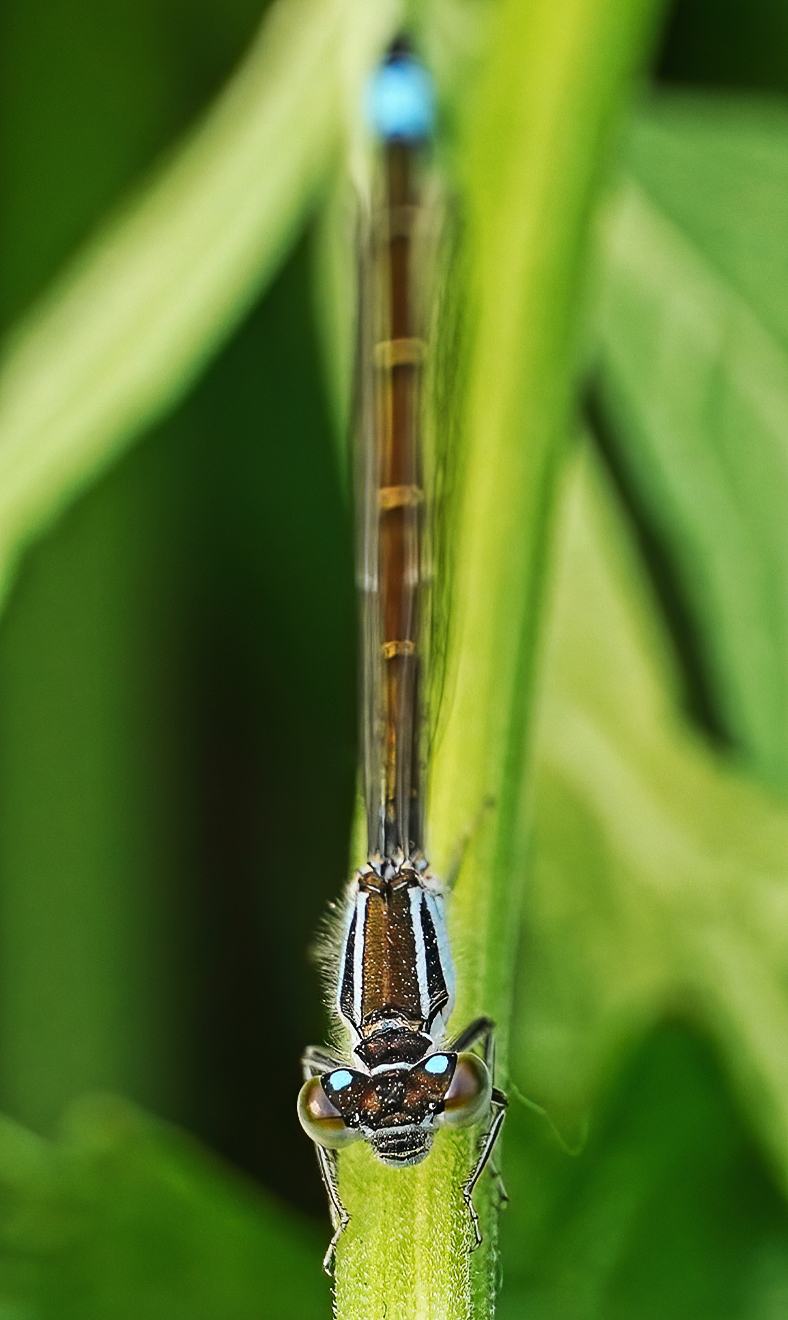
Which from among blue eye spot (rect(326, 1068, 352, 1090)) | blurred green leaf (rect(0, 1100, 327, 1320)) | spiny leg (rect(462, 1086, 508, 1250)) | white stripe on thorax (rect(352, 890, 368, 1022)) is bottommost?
blurred green leaf (rect(0, 1100, 327, 1320))

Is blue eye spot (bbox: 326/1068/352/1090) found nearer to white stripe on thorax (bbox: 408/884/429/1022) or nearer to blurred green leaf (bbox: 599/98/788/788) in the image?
white stripe on thorax (bbox: 408/884/429/1022)

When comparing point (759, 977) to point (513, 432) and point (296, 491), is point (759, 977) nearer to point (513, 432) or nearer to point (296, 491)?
point (513, 432)

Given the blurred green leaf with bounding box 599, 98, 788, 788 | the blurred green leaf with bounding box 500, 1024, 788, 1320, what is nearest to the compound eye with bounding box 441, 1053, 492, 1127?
the blurred green leaf with bounding box 500, 1024, 788, 1320

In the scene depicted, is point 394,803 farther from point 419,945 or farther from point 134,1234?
point 134,1234

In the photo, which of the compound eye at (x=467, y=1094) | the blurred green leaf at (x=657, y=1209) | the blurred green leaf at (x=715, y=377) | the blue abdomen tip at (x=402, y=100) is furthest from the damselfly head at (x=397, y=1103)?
the blue abdomen tip at (x=402, y=100)

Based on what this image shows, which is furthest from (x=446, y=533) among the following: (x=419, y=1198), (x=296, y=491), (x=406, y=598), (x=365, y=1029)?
(x=296, y=491)

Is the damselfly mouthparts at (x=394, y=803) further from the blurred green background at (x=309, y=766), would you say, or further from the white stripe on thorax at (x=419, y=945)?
the blurred green background at (x=309, y=766)
